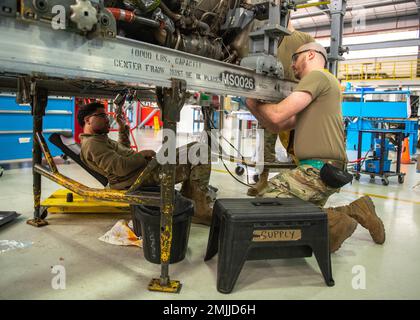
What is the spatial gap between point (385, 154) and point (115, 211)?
4.37 meters

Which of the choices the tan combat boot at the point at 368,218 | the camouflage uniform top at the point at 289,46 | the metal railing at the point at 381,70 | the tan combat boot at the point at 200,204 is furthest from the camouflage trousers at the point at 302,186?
the metal railing at the point at 381,70

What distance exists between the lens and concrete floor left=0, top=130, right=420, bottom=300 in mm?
1724

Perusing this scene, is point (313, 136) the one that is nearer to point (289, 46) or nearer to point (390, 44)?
point (289, 46)

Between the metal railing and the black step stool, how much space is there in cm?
1334

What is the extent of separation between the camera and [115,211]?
2.98 metres

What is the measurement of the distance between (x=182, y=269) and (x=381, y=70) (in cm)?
1683

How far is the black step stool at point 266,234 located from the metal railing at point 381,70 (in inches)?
525

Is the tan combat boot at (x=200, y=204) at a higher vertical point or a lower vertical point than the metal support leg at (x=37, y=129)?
lower

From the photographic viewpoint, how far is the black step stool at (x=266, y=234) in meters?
1.69

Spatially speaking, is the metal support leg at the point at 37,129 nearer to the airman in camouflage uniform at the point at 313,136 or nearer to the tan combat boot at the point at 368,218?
the airman in camouflage uniform at the point at 313,136

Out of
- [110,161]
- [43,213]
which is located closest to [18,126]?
[43,213]

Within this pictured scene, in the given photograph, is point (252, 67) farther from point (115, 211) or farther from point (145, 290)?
point (115, 211)

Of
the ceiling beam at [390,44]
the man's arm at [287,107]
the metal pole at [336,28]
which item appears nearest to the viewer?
the man's arm at [287,107]
